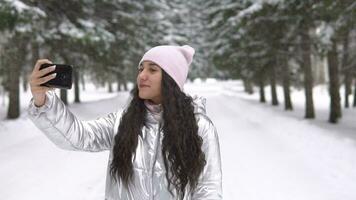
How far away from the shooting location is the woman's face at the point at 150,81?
2.59 m

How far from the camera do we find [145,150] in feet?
8.32

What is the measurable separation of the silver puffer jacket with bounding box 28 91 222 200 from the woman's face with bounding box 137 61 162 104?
123 millimetres

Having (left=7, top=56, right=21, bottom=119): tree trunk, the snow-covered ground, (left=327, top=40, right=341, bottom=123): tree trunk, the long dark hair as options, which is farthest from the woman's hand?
(left=327, top=40, right=341, bottom=123): tree trunk

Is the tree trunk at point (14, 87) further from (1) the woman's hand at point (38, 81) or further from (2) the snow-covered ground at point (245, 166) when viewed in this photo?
(1) the woman's hand at point (38, 81)

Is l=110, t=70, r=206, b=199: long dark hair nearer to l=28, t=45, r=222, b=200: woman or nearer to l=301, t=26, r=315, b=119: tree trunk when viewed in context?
l=28, t=45, r=222, b=200: woman

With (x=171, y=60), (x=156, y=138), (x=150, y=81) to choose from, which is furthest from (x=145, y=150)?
(x=171, y=60)

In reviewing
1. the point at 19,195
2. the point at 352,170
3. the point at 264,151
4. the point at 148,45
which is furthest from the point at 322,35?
the point at 148,45

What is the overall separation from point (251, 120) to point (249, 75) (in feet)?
29.9

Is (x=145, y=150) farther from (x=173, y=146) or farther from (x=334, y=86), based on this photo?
(x=334, y=86)

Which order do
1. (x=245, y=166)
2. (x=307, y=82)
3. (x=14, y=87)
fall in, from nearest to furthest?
1. (x=245, y=166)
2. (x=14, y=87)
3. (x=307, y=82)

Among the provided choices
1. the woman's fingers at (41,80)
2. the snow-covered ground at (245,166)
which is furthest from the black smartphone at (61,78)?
the snow-covered ground at (245,166)

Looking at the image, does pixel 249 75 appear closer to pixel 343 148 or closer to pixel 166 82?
pixel 343 148

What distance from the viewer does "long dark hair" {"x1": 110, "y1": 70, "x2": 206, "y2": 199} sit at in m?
2.50

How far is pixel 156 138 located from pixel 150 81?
313 mm
